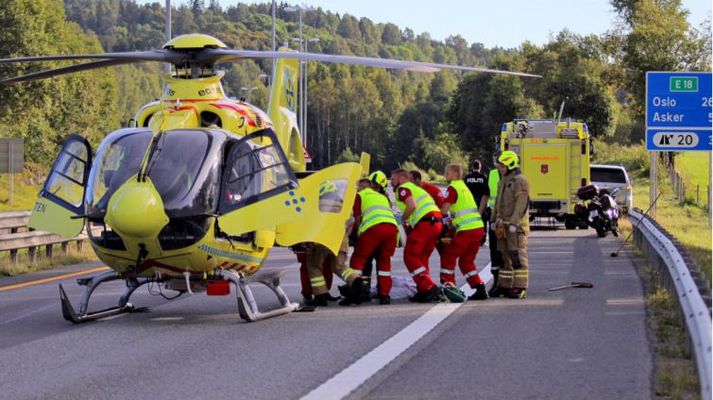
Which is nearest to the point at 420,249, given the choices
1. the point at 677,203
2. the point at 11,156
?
the point at 11,156

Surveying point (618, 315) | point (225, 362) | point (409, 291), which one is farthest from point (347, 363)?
point (409, 291)

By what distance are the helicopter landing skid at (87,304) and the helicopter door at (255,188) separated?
4.62ft

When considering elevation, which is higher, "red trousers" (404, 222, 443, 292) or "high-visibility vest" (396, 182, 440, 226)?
"high-visibility vest" (396, 182, 440, 226)

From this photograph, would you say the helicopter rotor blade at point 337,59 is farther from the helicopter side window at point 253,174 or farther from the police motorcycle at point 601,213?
the police motorcycle at point 601,213

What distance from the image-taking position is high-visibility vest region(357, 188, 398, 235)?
1512 cm

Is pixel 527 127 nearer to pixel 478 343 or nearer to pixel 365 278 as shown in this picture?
pixel 365 278

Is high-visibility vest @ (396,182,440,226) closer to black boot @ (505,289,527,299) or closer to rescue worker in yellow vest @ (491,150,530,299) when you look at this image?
rescue worker in yellow vest @ (491,150,530,299)

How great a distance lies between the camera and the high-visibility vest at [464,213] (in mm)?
15648

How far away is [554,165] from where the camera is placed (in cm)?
3303

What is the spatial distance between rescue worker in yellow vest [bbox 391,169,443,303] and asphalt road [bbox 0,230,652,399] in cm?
37

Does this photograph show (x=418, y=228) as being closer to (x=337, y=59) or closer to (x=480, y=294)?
(x=480, y=294)

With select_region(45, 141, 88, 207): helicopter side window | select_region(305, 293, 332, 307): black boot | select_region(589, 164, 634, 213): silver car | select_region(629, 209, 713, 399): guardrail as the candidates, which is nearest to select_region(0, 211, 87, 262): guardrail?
select_region(45, 141, 88, 207): helicopter side window

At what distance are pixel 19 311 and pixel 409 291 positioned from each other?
4730 millimetres

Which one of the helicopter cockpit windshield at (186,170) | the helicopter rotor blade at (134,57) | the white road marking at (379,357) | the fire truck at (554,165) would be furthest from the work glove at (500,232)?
the fire truck at (554,165)
